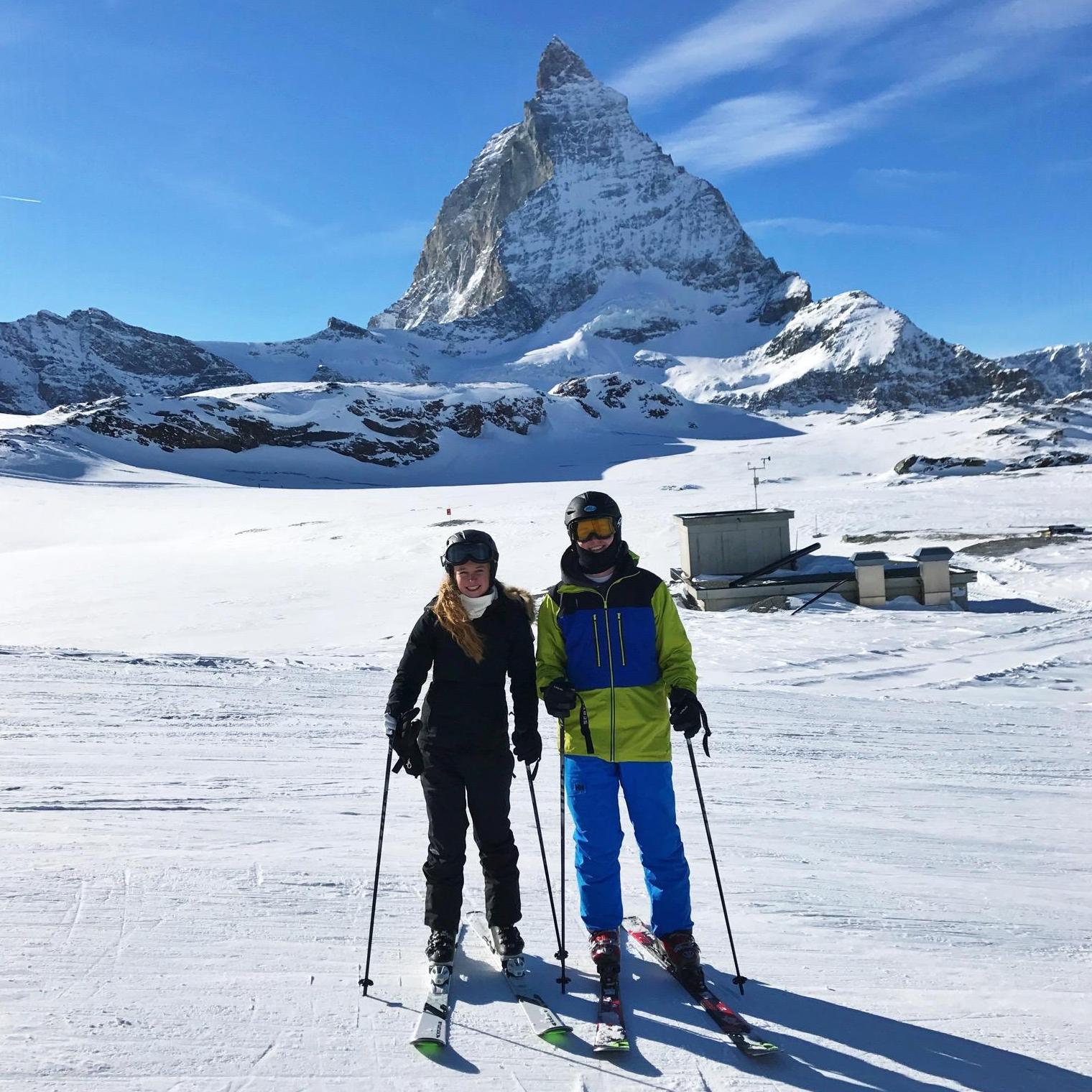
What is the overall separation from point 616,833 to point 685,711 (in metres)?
0.56

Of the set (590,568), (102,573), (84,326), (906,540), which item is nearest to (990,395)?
(906,540)

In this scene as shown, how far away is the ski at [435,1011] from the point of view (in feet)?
8.98

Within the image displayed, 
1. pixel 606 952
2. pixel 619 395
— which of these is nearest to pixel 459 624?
pixel 606 952

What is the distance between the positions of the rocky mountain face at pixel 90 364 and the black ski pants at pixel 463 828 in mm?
139741

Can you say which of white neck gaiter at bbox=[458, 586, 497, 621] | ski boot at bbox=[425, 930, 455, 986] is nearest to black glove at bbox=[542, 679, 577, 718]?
white neck gaiter at bbox=[458, 586, 497, 621]

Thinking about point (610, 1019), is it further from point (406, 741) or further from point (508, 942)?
point (406, 741)

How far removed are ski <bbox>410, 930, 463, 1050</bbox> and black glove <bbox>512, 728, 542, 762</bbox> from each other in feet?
2.73

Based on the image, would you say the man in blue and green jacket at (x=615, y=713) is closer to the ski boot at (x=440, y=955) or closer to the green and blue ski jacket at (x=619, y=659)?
the green and blue ski jacket at (x=619, y=659)

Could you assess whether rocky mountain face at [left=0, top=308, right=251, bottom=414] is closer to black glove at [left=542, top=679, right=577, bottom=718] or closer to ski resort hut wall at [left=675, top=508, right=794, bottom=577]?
ski resort hut wall at [left=675, top=508, right=794, bottom=577]

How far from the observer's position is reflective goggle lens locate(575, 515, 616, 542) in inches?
128

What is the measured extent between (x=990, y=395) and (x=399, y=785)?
140646mm

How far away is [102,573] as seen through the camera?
2033cm

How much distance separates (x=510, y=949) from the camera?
10.3 ft

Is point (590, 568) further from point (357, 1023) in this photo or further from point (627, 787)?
point (357, 1023)
